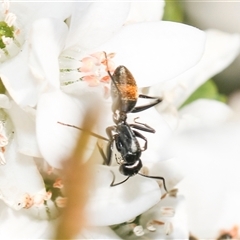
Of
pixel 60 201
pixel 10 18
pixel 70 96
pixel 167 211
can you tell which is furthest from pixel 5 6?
pixel 167 211

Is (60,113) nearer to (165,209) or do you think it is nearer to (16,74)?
(16,74)

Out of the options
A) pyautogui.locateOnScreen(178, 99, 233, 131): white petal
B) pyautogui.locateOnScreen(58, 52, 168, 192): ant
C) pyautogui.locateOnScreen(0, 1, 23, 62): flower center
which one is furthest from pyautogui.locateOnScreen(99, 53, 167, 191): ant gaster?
pyautogui.locateOnScreen(178, 99, 233, 131): white petal

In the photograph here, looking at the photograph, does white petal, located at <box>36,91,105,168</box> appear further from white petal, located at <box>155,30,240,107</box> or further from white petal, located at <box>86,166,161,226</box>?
white petal, located at <box>155,30,240,107</box>

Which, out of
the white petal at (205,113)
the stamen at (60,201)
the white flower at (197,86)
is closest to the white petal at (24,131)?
the stamen at (60,201)

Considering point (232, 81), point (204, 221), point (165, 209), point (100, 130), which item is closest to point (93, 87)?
point (100, 130)

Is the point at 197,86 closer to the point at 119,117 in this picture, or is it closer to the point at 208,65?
the point at 208,65

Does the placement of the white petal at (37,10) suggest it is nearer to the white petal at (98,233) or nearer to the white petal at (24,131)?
the white petal at (24,131)

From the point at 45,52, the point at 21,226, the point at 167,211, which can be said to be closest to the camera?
the point at 45,52
